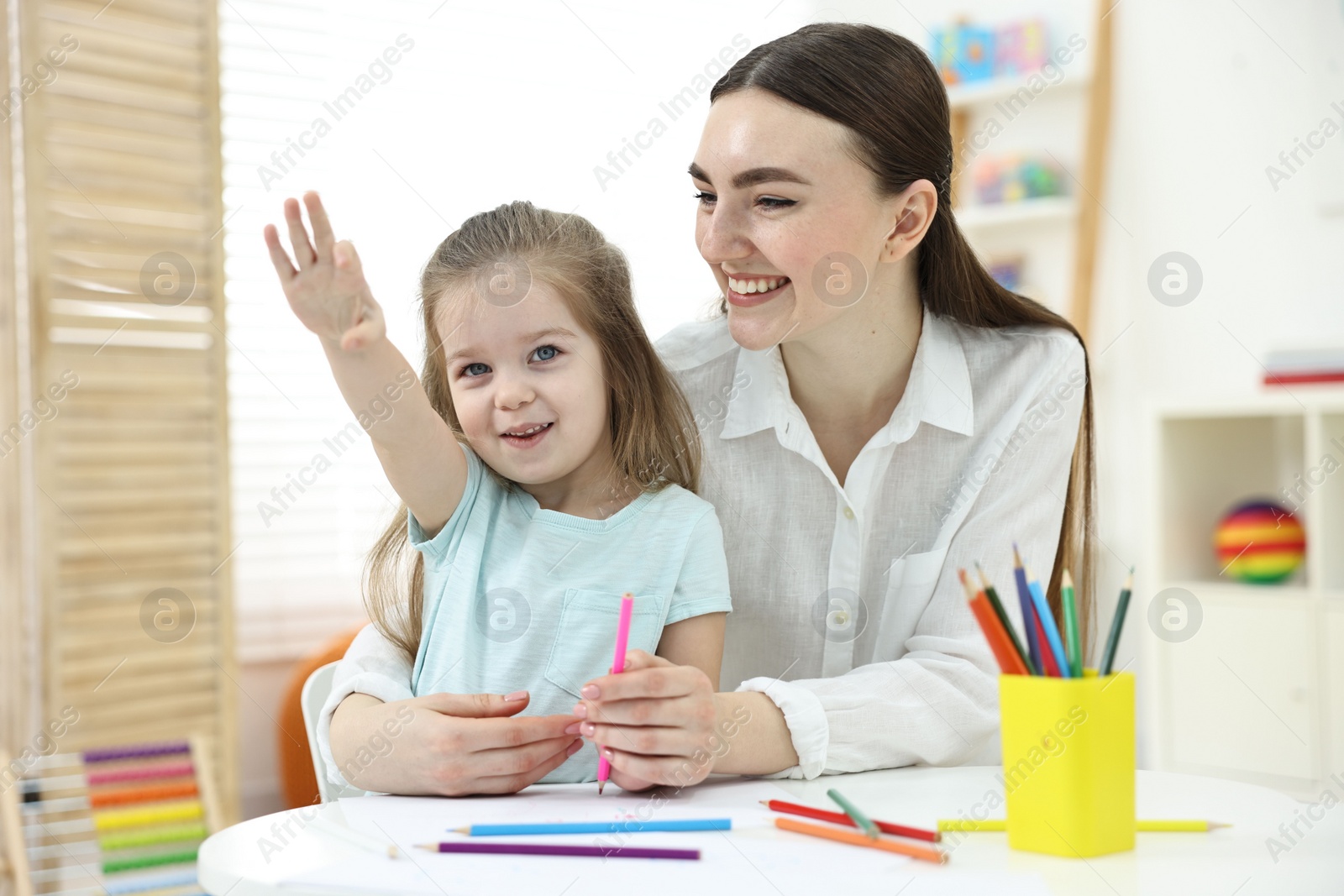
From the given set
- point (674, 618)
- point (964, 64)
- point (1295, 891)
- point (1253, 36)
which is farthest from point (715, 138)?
point (964, 64)

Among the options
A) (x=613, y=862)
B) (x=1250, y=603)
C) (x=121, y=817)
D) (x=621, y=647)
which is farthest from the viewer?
(x=1250, y=603)

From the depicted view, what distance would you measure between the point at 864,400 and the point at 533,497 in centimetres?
42

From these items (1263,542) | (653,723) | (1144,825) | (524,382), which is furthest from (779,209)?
(1263,542)

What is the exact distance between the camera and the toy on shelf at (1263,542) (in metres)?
2.40

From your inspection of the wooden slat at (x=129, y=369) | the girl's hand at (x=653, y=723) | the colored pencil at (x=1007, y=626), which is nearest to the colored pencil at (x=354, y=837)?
the girl's hand at (x=653, y=723)

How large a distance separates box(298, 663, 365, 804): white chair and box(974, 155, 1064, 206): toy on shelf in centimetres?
261

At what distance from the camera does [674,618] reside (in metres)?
1.03

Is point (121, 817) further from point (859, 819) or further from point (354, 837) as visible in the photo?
point (859, 819)

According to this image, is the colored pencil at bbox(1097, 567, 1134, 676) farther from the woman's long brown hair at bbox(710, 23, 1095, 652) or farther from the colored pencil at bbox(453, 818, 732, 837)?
the woman's long brown hair at bbox(710, 23, 1095, 652)

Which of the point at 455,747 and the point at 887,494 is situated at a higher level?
the point at 887,494

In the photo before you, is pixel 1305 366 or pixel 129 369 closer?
pixel 129 369

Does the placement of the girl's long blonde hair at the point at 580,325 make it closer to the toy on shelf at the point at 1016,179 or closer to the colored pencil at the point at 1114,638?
the colored pencil at the point at 1114,638

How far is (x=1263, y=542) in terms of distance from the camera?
2.42 meters

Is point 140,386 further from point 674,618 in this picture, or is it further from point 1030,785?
point 1030,785
